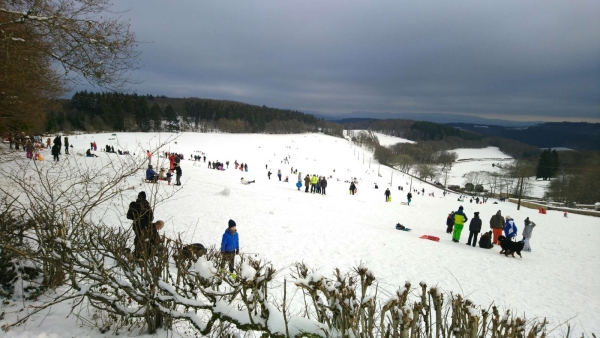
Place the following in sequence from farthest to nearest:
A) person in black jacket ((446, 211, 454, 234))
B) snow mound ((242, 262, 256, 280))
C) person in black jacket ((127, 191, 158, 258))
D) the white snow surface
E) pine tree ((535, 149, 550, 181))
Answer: the white snow surface < pine tree ((535, 149, 550, 181)) < person in black jacket ((446, 211, 454, 234)) < person in black jacket ((127, 191, 158, 258)) < snow mound ((242, 262, 256, 280))

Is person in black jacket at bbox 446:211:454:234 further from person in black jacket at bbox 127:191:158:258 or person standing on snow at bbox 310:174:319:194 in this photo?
person in black jacket at bbox 127:191:158:258

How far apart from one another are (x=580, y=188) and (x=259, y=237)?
7946 centimetres

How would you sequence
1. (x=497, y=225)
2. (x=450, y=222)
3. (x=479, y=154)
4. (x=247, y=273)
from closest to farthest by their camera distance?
(x=247, y=273) → (x=497, y=225) → (x=450, y=222) → (x=479, y=154)

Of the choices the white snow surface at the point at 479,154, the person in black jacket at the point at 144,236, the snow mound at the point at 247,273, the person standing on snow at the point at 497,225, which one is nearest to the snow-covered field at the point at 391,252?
the person standing on snow at the point at 497,225

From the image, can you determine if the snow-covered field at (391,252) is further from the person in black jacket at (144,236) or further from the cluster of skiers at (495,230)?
the person in black jacket at (144,236)

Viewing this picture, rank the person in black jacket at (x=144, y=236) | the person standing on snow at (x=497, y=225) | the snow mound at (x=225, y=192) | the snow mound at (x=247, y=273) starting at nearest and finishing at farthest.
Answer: the snow mound at (x=247, y=273) → the person in black jacket at (x=144, y=236) → the person standing on snow at (x=497, y=225) → the snow mound at (x=225, y=192)

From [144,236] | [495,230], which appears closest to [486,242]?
[495,230]

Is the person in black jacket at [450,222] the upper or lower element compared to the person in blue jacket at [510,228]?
lower

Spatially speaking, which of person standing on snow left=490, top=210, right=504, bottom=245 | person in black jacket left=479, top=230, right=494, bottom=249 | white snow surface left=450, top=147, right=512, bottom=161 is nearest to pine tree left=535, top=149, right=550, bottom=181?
white snow surface left=450, top=147, right=512, bottom=161

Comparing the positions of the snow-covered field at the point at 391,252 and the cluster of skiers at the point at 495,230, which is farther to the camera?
the cluster of skiers at the point at 495,230

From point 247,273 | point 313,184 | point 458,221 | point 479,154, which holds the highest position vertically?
point 247,273

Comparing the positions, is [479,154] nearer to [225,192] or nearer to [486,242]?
[486,242]

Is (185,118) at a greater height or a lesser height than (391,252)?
greater

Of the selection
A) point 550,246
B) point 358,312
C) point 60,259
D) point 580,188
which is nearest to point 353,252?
point 358,312
